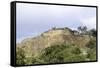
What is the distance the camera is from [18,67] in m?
2.33

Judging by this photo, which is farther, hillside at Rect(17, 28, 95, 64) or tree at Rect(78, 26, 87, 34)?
tree at Rect(78, 26, 87, 34)

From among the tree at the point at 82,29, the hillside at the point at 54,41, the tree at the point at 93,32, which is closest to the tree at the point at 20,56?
the hillside at the point at 54,41

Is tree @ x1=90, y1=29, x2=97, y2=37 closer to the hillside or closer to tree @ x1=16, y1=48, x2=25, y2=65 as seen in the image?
the hillside

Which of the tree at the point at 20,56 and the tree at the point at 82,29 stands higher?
the tree at the point at 82,29

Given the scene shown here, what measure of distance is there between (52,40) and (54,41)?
1.0 inches

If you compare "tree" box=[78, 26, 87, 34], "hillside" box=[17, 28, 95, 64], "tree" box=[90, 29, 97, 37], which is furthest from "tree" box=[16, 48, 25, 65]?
"tree" box=[90, 29, 97, 37]

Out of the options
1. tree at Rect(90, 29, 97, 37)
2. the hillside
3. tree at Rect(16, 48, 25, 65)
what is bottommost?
tree at Rect(16, 48, 25, 65)

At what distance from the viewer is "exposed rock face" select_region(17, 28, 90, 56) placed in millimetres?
2375

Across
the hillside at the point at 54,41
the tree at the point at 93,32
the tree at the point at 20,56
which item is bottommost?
the tree at the point at 20,56

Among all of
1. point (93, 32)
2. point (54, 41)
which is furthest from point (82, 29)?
point (54, 41)

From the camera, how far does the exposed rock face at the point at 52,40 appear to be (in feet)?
7.79

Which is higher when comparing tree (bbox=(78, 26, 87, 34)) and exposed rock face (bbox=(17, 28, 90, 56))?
tree (bbox=(78, 26, 87, 34))

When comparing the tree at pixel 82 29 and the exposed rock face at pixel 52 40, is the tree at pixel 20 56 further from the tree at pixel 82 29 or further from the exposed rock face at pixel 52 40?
the tree at pixel 82 29

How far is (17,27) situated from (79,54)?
745mm
